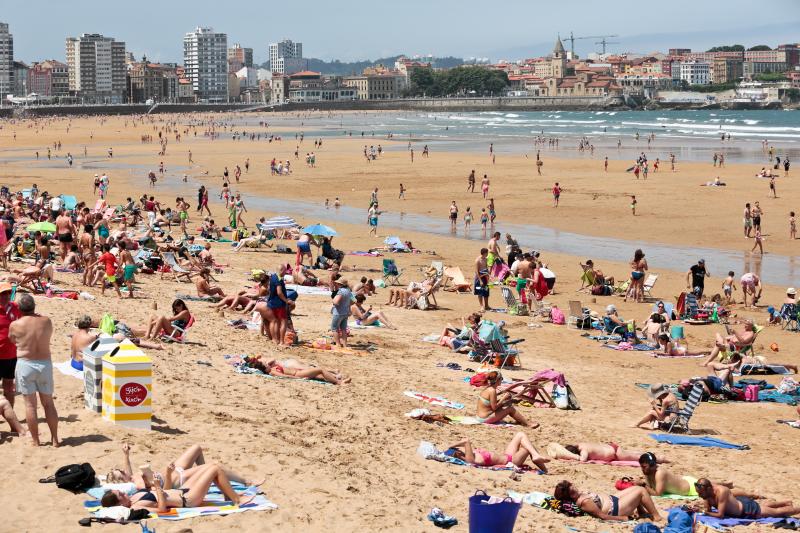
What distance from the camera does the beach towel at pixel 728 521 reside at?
24.8ft

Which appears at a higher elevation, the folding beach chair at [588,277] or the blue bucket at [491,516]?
the blue bucket at [491,516]

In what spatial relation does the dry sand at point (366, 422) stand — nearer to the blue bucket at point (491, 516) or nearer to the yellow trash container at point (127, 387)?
the yellow trash container at point (127, 387)

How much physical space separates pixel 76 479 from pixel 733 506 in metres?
4.66

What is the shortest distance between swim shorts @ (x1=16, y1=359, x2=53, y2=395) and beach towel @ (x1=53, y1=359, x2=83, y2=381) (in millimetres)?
1813

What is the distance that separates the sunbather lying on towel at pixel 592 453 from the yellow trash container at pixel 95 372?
381cm

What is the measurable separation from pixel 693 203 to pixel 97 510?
28.2 meters

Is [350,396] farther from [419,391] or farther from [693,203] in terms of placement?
[693,203]

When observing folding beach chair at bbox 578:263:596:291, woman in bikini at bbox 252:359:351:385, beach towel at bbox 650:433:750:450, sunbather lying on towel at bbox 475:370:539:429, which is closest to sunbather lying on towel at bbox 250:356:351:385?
woman in bikini at bbox 252:359:351:385

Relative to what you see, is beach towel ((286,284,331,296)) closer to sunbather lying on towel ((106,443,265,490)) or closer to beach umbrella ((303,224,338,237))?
beach umbrella ((303,224,338,237))

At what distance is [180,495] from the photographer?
6.93 m

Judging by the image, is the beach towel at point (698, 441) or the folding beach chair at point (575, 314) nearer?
the beach towel at point (698, 441)

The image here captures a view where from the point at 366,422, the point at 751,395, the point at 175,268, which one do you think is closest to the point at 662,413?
the point at 751,395

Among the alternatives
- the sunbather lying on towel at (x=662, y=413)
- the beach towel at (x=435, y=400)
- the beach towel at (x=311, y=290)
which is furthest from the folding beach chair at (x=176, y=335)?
the beach towel at (x=311, y=290)

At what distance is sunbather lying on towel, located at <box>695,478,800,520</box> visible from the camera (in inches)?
300
